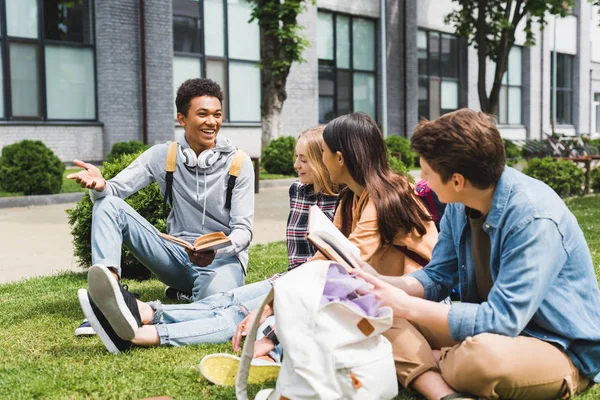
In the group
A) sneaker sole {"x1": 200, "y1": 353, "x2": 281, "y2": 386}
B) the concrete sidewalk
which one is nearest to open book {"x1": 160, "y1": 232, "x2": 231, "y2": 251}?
sneaker sole {"x1": 200, "y1": 353, "x2": 281, "y2": 386}

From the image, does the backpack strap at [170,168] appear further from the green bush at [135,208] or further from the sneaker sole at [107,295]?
the sneaker sole at [107,295]

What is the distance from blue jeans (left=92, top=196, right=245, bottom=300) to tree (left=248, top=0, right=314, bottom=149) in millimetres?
12818

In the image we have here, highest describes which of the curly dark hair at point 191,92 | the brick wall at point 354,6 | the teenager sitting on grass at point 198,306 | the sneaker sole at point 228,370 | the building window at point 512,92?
the brick wall at point 354,6

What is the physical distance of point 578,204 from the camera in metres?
12.2

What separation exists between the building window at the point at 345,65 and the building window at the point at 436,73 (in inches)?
109

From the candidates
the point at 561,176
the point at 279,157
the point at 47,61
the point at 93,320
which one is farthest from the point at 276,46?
the point at 93,320

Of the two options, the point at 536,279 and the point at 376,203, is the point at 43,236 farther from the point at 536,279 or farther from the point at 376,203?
the point at 536,279

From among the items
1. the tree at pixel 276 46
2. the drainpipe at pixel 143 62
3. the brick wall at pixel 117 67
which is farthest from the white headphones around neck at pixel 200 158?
the drainpipe at pixel 143 62

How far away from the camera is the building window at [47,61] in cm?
1678

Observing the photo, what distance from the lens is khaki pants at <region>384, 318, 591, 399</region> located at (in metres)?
2.66

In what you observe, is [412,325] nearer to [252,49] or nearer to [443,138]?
[443,138]

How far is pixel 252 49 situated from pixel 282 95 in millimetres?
3783

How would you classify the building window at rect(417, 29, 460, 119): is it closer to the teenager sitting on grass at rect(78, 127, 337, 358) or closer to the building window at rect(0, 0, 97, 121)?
the building window at rect(0, 0, 97, 121)

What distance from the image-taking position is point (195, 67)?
2019 cm
